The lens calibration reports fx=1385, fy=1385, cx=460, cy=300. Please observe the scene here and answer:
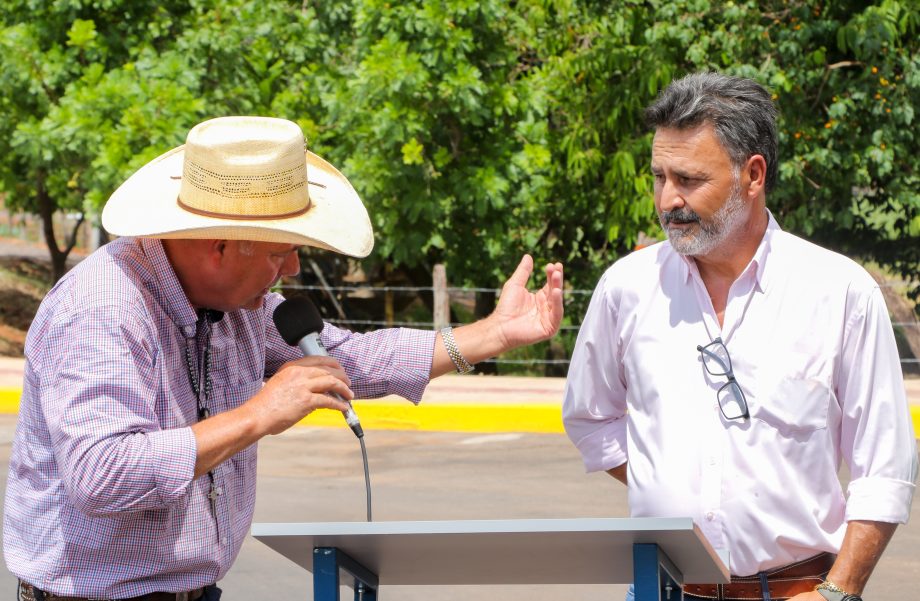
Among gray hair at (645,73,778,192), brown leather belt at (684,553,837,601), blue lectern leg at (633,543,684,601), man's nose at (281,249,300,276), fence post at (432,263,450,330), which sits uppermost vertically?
gray hair at (645,73,778,192)

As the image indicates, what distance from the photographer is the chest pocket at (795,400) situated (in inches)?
116

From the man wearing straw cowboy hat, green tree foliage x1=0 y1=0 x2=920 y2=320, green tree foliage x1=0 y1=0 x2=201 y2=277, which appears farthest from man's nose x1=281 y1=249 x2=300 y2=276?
green tree foliage x1=0 y1=0 x2=201 y2=277

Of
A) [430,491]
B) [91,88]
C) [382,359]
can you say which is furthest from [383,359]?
[91,88]

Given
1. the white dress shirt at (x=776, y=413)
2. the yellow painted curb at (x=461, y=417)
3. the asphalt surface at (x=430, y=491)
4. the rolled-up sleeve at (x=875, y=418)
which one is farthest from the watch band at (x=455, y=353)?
the yellow painted curb at (x=461, y=417)

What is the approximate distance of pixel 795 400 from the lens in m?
2.95

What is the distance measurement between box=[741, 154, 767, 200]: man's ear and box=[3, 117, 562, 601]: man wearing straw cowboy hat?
878mm

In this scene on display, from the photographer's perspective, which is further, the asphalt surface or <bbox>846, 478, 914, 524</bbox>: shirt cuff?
the asphalt surface

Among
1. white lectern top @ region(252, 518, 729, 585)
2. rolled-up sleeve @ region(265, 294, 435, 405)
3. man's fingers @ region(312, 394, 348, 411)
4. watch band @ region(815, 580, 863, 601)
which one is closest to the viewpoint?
white lectern top @ region(252, 518, 729, 585)

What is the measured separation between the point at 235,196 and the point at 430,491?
655cm

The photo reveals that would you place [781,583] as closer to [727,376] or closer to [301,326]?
[727,376]

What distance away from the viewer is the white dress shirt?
9.61 ft

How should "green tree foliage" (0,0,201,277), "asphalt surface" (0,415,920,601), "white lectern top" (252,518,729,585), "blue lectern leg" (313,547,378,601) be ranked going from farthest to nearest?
"green tree foliage" (0,0,201,277) → "asphalt surface" (0,415,920,601) → "blue lectern leg" (313,547,378,601) → "white lectern top" (252,518,729,585)

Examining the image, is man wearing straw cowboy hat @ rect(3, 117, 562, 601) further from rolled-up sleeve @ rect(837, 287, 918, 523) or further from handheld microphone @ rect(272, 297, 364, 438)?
rolled-up sleeve @ rect(837, 287, 918, 523)

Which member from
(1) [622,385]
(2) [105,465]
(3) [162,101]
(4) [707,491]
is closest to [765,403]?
(4) [707,491]
